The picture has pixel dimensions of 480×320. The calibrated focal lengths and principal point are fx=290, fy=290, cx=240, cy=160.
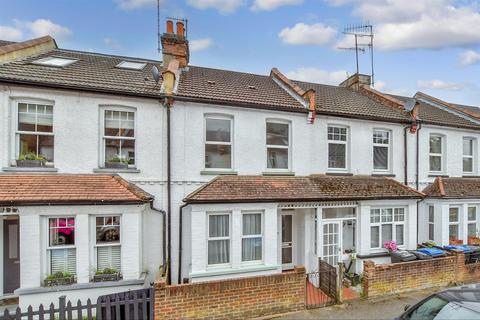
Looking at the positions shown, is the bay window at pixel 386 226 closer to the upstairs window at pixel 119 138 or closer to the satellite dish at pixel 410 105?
the satellite dish at pixel 410 105

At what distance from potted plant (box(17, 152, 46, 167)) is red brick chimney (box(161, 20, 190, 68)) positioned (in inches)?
235

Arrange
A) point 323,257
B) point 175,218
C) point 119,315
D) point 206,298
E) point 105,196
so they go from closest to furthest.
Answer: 1. point 119,315
2. point 206,298
3. point 105,196
4. point 175,218
5. point 323,257

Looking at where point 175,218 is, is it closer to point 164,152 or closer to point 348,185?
point 164,152

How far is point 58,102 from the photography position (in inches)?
341

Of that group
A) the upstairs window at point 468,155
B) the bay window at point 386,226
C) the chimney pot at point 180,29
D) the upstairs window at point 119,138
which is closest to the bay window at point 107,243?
the upstairs window at point 119,138

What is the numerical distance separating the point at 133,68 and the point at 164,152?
4.25m

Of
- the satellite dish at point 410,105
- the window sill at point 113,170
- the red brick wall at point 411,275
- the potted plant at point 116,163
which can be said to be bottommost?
the red brick wall at point 411,275

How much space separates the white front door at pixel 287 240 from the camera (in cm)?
1107

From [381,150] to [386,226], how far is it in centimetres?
323

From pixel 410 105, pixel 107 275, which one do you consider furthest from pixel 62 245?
pixel 410 105

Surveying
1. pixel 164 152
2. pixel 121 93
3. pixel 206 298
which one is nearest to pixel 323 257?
pixel 206 298

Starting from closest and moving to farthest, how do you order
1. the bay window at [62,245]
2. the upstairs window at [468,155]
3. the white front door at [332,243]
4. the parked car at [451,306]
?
1. the parked car at [451,306]
2. the bay window at [62,245]
3. the white front door at [332,243]
4. the upstairs window at [468,155]

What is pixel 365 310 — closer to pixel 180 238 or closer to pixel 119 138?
pixel 180 238

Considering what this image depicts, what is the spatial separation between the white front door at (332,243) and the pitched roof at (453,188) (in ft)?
15.8
